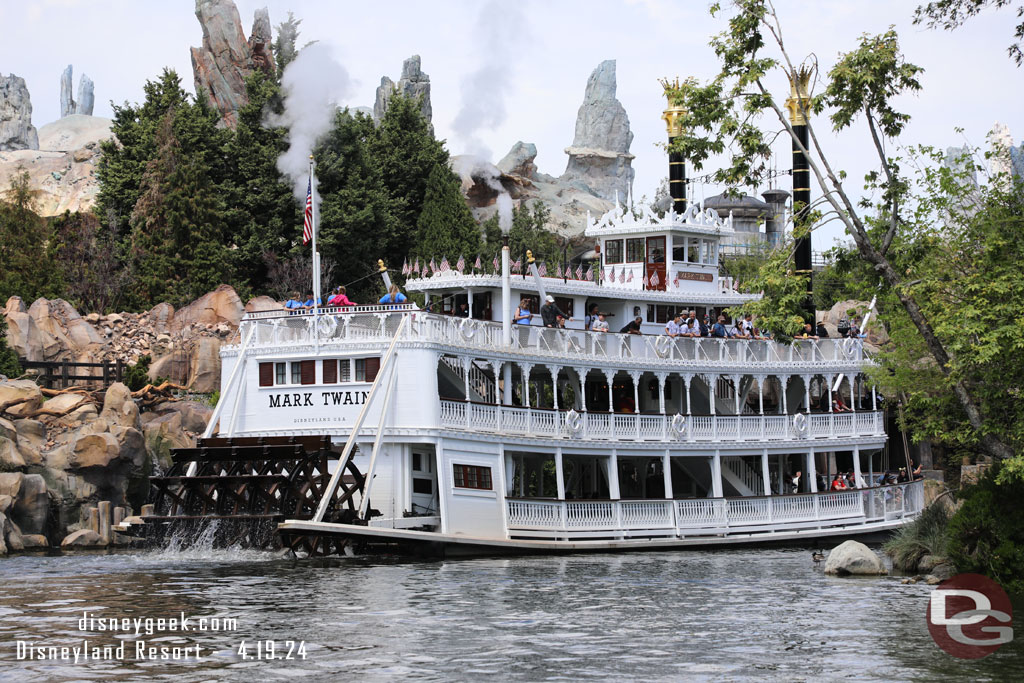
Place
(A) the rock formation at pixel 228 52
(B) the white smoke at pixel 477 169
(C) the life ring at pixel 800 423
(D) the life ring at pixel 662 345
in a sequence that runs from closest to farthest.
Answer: (D) the life ring at pixel 662 345 → (C) the life ring at pixel 800 423 → (A) the rock formation at pixel 228 52 → (B) the white smoke at pixel 477 169

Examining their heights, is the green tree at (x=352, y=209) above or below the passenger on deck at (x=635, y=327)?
above

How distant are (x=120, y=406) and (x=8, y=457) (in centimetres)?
551

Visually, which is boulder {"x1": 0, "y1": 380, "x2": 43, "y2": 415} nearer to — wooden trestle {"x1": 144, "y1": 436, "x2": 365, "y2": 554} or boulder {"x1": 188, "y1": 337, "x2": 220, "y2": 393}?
boulder {"x1": 188, "y1": 337, "x2": 220, "y2": 393}

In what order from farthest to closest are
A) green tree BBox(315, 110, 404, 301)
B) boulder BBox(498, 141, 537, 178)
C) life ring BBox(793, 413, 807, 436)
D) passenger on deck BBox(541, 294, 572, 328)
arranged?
boulder BBox(498, 141, 537, 178) → green tree BBox(315, 110, 404, 301) → life ring BBox(793, 413, 807, 436) → passenger on deck BBox(541, 294, 572, 328)

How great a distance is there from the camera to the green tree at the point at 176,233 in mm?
50094

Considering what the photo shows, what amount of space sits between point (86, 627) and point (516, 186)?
67954mm

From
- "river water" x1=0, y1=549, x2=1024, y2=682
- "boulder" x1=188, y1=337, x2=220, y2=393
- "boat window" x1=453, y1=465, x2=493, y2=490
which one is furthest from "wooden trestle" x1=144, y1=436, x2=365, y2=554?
"boulder" x1=188, y1=337, x2=220, y2=393

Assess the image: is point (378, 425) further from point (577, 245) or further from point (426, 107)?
point (426, 107)

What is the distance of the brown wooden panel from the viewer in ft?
92.6

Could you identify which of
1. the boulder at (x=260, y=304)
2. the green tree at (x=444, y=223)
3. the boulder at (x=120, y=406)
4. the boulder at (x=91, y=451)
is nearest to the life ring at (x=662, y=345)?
the boulder at (x=91, y=451)

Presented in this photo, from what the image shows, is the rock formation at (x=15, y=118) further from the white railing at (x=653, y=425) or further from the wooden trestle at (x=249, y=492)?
the white railing at (x=653, y=425)

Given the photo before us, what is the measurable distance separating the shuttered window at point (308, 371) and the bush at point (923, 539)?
41.8 feet

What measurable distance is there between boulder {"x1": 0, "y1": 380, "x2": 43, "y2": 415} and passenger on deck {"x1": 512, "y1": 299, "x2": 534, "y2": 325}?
1412 cm

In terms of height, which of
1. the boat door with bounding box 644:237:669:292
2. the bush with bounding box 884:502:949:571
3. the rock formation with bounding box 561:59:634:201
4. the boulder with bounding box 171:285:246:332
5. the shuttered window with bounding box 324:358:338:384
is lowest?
the bush with bounding box 884:502:949:571
